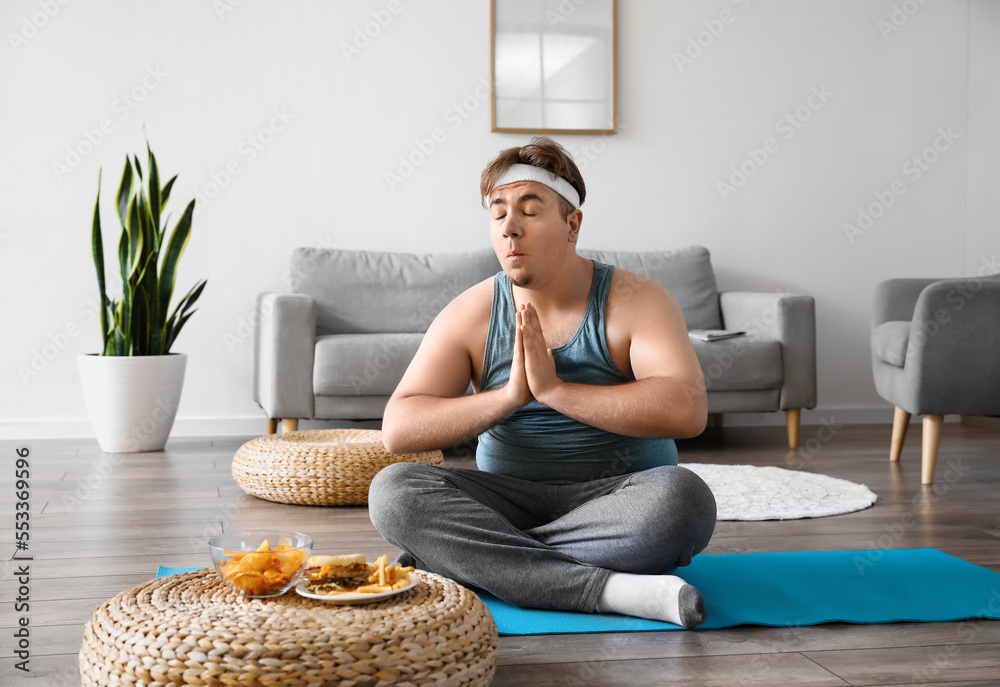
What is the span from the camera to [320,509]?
8.46 ft

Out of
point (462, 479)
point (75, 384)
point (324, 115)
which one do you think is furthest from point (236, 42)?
point (462, 479)

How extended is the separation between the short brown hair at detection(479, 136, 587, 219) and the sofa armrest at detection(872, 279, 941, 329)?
92.0 inches

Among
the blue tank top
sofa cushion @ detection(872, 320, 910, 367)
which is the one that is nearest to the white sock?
the blue tank top

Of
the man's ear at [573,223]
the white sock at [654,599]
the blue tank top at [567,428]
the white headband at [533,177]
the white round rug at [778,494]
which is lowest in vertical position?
the white round rug at [778,494]

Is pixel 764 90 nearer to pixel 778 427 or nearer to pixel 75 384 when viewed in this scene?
pixel 778 427

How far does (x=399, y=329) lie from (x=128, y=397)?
112cm

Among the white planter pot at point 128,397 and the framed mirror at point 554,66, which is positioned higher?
the framed mirror at point 554,66

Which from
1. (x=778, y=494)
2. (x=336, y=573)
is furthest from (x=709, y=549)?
(x=336, y=573)

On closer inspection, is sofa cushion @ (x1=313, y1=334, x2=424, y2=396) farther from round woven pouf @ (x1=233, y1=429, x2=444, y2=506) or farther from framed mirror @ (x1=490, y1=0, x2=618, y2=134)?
framed mirror @ (x1=490, y1=0, x2=618, y2=134)

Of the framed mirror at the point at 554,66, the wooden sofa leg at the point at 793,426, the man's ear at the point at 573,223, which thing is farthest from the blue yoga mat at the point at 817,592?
the framed mirror at the point at 554,66

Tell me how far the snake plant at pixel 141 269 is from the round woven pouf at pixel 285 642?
2.49 meters

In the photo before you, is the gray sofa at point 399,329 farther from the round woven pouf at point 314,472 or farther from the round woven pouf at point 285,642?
the round woven pouf at point 285,642

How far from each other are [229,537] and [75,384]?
3.02 meters

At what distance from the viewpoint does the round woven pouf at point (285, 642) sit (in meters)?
1.06
